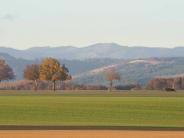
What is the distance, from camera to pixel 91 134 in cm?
3127

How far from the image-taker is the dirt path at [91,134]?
30.2m

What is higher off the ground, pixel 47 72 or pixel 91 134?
pixel 47 72

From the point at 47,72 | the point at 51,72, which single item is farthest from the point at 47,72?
the point at 51,72

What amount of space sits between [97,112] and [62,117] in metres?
5.22

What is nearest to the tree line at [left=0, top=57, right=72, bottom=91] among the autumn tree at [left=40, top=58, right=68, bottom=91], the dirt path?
the autumn tree at [left=40, top=58, right=68, bottom=91]

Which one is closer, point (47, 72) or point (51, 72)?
point (47, 72)

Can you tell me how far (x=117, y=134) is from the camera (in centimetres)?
3145

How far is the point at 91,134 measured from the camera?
31266 mm

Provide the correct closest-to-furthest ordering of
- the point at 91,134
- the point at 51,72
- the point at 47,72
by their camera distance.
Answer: the point at 91,134 < the point at 47,72 < the point at 51,72

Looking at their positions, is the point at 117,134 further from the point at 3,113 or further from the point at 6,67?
the point at 6,67

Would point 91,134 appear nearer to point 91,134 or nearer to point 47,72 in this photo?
point 91,134

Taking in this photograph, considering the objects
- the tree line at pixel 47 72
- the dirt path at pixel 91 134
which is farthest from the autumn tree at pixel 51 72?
the dirt path at pixel 91 134

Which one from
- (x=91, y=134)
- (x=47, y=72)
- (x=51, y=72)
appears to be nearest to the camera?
(x=91, y=134)

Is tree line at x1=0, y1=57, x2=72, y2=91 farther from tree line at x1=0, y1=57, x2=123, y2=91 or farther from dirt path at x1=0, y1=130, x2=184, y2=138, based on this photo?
dirt path at x1=0, y1=130, x2=184, y2=138
